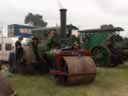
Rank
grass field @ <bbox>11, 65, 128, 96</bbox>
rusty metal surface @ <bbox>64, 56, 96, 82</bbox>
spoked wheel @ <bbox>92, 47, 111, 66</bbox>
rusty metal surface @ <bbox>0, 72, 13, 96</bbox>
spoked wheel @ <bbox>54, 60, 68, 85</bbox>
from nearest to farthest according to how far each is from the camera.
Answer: rusty metal surface @ <bbox>0, 72, 13, 96</bbox>
grass field @ <bbox>11, 65, 128, 96</bbox>
rusty metal surface @ <bbox>64, 56, 96, 82</bbox>
spoked wheel @ <bbox>54, 60, 68, 85</bbox>
spoked wheel @ <bbox>92, 47, 111, 66</bbox>

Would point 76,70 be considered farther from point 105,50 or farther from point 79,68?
point 105,50

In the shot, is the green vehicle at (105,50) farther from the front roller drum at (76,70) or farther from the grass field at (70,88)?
the front roller drum at (76,70)

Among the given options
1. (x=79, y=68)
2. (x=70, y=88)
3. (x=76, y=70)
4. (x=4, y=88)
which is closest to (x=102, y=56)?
(x=79, y=68)

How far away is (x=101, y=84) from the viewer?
9.15 metres

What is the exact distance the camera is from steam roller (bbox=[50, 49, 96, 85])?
852 cm

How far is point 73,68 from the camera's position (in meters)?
8.50

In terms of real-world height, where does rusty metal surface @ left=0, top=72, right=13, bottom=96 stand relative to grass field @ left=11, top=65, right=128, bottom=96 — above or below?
above

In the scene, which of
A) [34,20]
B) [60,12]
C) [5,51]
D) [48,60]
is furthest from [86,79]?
[34,20]

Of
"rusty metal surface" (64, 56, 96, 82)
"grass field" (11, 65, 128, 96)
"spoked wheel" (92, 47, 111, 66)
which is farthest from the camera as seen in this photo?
"spoked wheel" (92, 47, 111, 66)

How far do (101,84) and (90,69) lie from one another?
25.0 inches

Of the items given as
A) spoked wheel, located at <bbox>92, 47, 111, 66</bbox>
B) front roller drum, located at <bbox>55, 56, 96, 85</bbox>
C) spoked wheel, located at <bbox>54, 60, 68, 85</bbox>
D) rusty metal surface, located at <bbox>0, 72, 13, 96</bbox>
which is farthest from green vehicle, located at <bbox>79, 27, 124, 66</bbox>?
rusty metal surface, located at <bbox>0, 72, 13, 96</bbox>

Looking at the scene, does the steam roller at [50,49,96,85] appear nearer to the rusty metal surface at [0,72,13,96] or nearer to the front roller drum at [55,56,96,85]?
the front roller drum at [55,56,96,85]

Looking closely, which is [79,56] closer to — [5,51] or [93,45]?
[93,45]

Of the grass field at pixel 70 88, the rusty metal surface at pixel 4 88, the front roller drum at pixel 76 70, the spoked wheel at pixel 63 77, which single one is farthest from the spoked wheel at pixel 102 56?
the rusty metal surface at pixel 4 88
